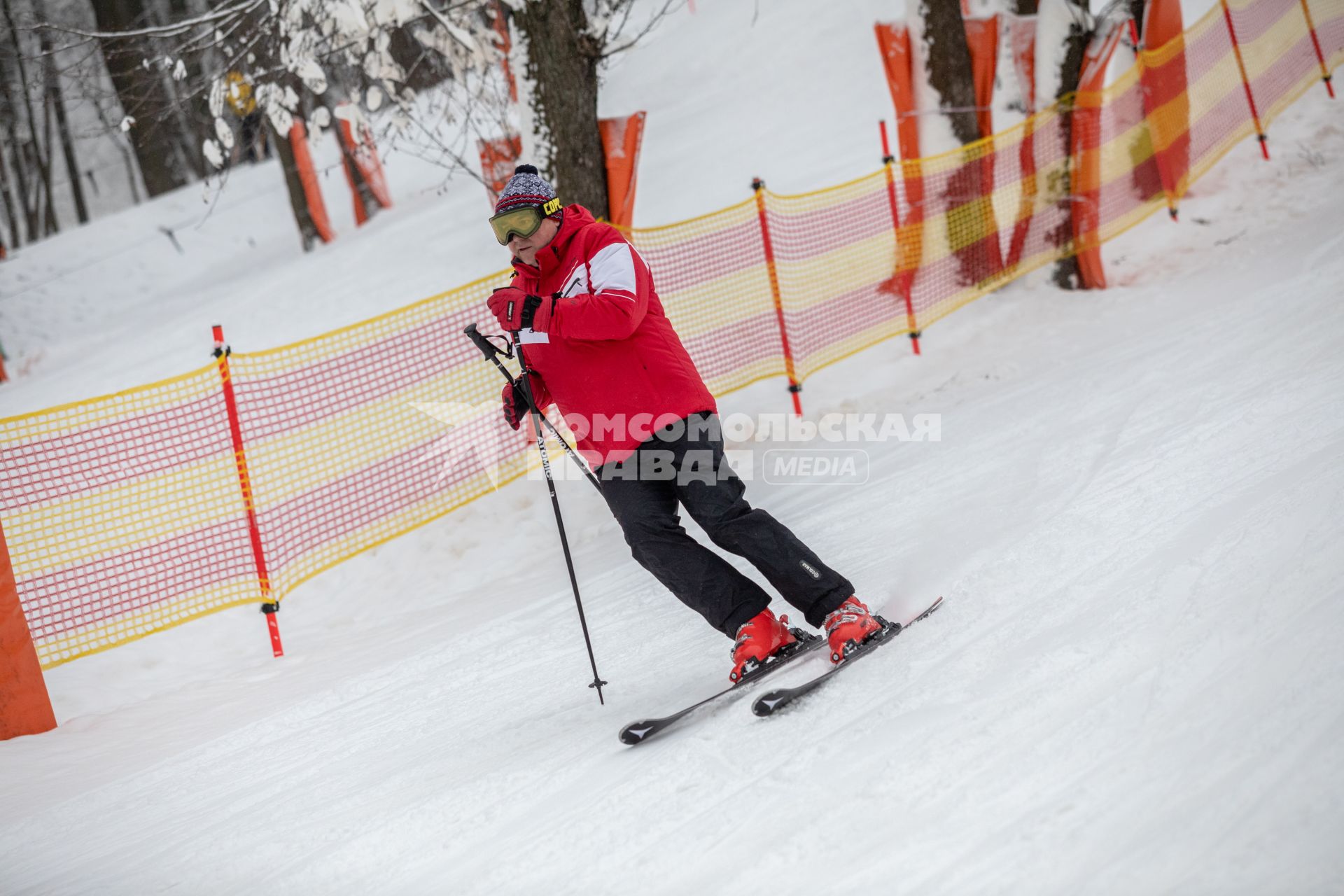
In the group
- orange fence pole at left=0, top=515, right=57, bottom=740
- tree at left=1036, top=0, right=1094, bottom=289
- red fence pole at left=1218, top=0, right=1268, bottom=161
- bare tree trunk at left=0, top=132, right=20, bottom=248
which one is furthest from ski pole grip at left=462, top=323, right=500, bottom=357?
bare tree trunk at left=0, top=132, right=20, bottom=248

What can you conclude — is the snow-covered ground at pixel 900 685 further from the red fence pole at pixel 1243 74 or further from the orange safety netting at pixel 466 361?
the red fence pole at pixel 1243 74

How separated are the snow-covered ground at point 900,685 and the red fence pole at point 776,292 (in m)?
0.28

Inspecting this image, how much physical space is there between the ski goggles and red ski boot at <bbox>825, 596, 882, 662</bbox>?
5.65ft

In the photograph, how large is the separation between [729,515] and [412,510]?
284 centimetres

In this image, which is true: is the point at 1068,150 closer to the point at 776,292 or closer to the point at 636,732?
the point at 776,292

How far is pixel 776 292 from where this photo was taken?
6680mm

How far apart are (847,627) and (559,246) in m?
1.68

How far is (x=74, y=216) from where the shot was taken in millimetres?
37500

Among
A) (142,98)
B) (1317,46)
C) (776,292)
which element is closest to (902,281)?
(776,292)

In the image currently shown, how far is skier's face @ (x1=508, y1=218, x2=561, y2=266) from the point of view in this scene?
3389 mm

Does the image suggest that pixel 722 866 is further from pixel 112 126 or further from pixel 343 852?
pixel 112 126

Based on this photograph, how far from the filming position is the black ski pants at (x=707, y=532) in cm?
342

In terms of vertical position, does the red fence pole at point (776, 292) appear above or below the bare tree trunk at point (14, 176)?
below

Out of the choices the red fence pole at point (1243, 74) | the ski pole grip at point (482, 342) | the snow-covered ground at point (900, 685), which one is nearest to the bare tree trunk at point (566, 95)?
the snow-covered ground at point (900, 685)
